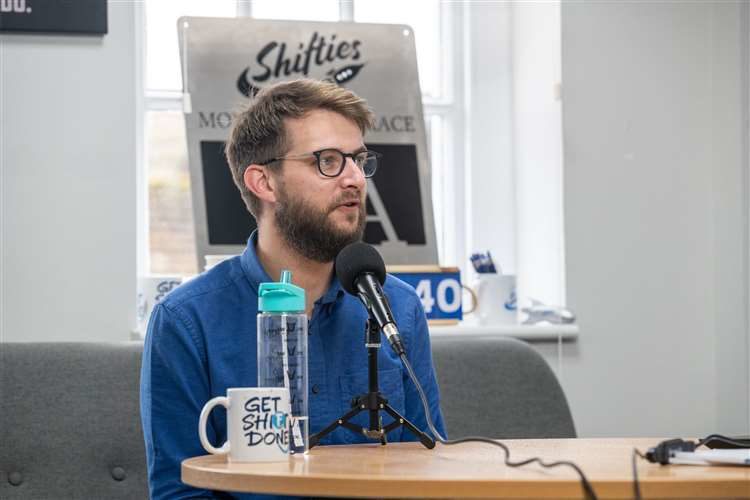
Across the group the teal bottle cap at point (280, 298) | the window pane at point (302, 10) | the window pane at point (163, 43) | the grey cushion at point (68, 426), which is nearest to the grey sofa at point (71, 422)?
the grey cushion at point (68, 426)

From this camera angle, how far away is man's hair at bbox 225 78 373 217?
188 cm

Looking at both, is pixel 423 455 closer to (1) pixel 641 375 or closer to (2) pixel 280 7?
(1) pixel 641 375

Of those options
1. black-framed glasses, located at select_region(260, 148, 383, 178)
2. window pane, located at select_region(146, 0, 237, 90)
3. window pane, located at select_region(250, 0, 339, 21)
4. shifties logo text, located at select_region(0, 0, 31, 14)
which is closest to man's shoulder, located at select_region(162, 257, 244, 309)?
black-framed glasses, located at select_region(260, 148, 383, 178)

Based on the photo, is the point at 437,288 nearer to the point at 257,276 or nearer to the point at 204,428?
the point at 257,276

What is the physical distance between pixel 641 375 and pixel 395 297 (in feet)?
5.12

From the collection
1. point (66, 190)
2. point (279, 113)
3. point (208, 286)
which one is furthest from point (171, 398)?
point (66, 190)

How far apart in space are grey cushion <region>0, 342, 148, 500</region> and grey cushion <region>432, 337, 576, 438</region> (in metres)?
0.67

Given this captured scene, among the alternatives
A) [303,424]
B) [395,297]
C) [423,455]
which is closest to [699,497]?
[423,455]

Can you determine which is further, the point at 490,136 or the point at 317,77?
the point at 490,136

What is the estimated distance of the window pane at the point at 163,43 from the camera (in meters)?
3.20

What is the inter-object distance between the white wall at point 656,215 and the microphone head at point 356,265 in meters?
1.81

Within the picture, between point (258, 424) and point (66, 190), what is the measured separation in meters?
1.72

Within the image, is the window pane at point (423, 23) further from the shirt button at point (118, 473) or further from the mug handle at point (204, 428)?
the mug handle at point (204, 428)

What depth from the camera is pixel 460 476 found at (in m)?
1.04
